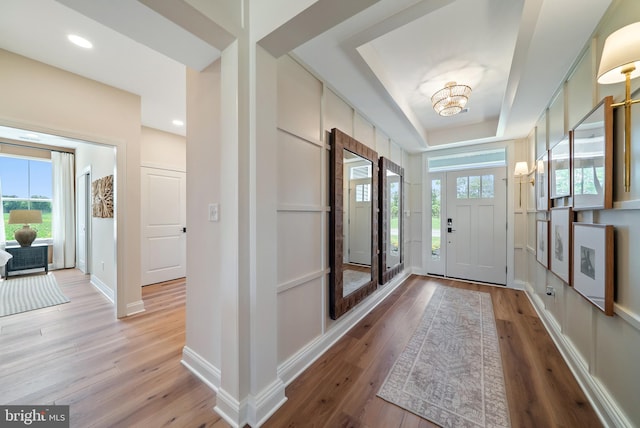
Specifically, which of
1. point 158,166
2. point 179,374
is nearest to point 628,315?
point 179,374

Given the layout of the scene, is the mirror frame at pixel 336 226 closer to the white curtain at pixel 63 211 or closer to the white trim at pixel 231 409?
the white trim at pixel 231 409

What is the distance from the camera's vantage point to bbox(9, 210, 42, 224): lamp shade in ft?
13.7

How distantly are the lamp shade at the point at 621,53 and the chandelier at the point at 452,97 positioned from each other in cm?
141

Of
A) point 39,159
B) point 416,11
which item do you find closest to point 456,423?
point 416,11

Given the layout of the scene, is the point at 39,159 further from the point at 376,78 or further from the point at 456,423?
the point at 456,423

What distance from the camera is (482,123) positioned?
3.87 m

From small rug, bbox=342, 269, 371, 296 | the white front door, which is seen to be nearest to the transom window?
the white front door

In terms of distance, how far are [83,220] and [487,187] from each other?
7955 mm

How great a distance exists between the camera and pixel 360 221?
2838 millimetres

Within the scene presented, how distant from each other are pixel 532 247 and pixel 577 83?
2.38m

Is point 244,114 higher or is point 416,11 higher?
point 416,11

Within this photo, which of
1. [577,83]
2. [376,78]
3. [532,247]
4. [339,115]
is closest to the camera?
[577,83]

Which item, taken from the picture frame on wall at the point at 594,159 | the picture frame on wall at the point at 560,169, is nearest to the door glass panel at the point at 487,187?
the picture frame on wall at the point at 560,169

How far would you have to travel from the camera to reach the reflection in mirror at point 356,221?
99.3 inches
